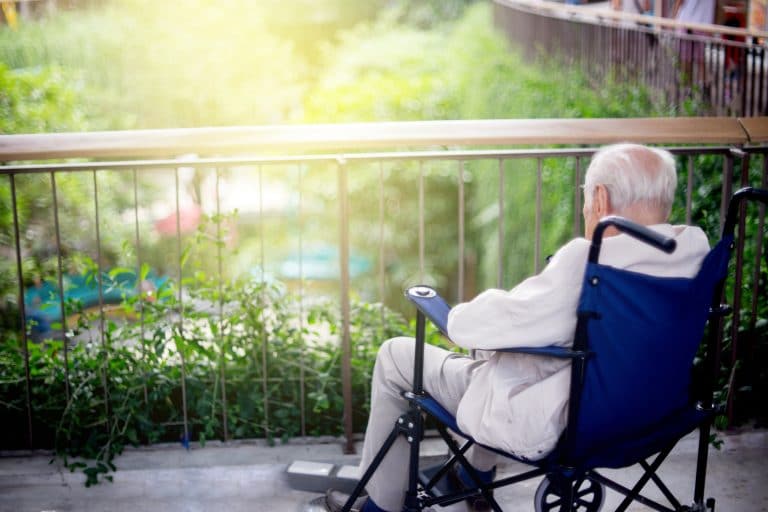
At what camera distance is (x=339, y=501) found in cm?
244

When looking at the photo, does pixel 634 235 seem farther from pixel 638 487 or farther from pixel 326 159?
pixel 326 159

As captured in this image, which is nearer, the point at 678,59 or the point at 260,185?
the point at 260,185

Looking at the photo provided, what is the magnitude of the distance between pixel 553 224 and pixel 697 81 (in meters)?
1.72

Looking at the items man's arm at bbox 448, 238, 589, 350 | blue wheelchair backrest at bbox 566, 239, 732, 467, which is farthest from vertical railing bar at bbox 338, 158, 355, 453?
blue wheelchair backrest at bbox 566, 239, 732, 467

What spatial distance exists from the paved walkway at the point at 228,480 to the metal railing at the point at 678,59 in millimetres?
4107

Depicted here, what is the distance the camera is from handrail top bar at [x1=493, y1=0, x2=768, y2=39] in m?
6.71

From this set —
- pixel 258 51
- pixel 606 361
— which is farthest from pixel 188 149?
pixel 258 51

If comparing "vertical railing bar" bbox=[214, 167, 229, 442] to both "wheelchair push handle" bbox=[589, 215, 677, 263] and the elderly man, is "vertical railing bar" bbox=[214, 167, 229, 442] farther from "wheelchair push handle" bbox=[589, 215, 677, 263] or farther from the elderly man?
"wheelchair push handle" bbox=[589, 215, 677, 263]

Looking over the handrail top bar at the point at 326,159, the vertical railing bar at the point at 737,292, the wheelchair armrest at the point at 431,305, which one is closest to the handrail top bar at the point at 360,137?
the handrail top bar at the point at 326,159

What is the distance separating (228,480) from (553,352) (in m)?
1.48

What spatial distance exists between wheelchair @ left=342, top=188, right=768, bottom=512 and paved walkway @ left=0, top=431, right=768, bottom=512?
2.34 ft

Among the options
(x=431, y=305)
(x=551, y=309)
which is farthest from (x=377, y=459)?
(x=551, y=309)

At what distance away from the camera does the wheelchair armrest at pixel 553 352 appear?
68.4 inches

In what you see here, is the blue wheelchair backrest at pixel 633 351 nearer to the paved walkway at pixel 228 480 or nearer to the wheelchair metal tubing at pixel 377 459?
the wheelchair metal tubing at pixel 377 459
